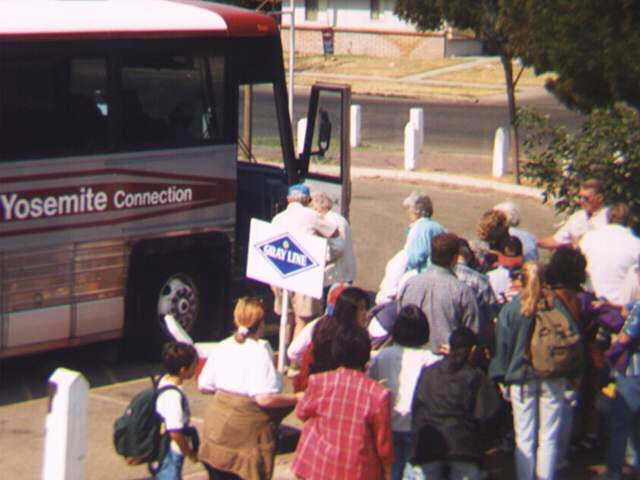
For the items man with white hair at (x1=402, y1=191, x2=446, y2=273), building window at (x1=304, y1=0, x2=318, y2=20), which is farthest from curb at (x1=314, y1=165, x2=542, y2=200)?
building window at (x1=304, y1=0, x2=318, y2=20)

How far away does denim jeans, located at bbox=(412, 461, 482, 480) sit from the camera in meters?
7.75

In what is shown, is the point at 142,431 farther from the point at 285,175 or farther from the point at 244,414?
the point at 285,175

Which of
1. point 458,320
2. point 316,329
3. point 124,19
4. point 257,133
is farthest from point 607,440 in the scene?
point 257,133

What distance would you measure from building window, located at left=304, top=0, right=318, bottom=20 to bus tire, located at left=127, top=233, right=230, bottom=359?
158 feet

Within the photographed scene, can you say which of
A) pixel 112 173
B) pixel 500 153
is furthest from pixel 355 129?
pixel 112 173

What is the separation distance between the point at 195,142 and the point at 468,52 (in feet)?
150

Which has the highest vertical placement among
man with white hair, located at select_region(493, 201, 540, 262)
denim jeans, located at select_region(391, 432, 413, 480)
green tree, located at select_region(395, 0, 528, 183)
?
green tree, located at select_region(395, 0, 528, 183)

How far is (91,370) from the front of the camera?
40.0 ft

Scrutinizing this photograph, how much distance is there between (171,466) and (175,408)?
0.38 meters

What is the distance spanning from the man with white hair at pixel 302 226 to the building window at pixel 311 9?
1935 inches

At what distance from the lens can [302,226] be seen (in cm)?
1117

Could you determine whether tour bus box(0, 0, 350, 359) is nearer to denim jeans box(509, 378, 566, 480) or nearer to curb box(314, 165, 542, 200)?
denim jeans box(509, 378, 566, 480)

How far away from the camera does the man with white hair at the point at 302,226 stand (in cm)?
1121

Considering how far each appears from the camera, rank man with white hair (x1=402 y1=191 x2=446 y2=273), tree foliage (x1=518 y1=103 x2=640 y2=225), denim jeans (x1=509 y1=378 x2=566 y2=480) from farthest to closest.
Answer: tree foliage (x1=518 y1=103 x2=640 y2=225) → man with white hair (x1=402 y1=191 x2=446 y2=273) → denim jeans (x1=509 y1=378 x2=566 y2=480)
